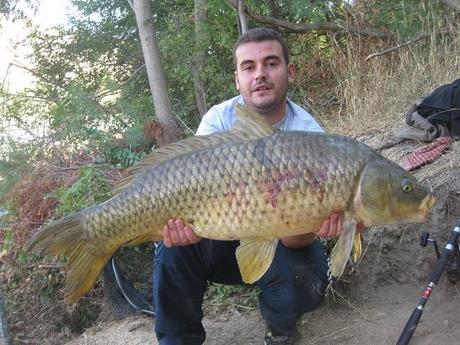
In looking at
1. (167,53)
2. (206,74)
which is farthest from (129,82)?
(206,74)

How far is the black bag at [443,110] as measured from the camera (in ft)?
9.70

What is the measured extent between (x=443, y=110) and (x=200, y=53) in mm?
3265

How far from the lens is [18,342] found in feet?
11.1

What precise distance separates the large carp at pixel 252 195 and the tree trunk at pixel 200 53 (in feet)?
13.3

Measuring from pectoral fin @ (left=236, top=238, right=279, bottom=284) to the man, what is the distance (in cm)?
39

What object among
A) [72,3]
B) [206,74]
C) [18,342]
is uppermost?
[72,3]

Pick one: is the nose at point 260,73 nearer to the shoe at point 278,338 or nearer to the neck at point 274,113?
the neck at point 274,113

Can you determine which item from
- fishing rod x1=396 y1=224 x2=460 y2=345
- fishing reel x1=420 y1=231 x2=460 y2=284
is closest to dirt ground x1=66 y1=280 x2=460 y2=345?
fishing reel x1=420 y1=231 x2=460 y2=284

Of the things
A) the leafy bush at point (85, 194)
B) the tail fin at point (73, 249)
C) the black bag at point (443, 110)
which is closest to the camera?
the tail fin at point (73, 249)

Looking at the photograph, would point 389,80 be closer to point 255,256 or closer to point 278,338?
point 278,338

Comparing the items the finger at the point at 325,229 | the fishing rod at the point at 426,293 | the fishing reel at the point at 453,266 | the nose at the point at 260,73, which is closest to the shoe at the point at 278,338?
the fishing rod at the point at 426,293

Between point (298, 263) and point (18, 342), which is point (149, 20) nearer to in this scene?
point (18, 342)

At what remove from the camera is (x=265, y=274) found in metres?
2.25

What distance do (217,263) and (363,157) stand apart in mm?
906
